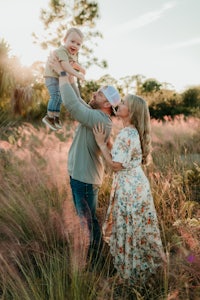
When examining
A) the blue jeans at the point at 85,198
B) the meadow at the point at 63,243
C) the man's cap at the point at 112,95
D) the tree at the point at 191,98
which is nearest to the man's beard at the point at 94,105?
the man's cap at the point at 112,95

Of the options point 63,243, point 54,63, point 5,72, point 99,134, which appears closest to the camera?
point 99,134

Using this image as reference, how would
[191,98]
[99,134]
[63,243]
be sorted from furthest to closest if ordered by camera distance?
[191,98]
[63,243]
[99,134]

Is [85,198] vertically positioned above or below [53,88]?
below

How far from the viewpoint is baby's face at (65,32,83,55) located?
317 centimetres

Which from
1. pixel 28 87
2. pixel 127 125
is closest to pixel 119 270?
pixel 127 125

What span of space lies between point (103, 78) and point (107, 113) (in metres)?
24.7

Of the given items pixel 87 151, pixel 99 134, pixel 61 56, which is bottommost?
pixel 87 151

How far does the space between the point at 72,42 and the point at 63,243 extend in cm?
179

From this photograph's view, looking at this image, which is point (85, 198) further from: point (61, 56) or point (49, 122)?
point (61, 56)

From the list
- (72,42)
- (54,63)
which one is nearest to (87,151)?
(54,63)

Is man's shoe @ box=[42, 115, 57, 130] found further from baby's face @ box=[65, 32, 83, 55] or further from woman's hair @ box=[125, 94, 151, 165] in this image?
woman's hair @ box=[125, 94, 151, 165]

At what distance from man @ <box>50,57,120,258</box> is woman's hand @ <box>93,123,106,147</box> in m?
0.04

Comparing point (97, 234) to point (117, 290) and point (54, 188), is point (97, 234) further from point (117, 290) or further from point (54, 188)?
point (54, 188)

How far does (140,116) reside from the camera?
9.27 ft
